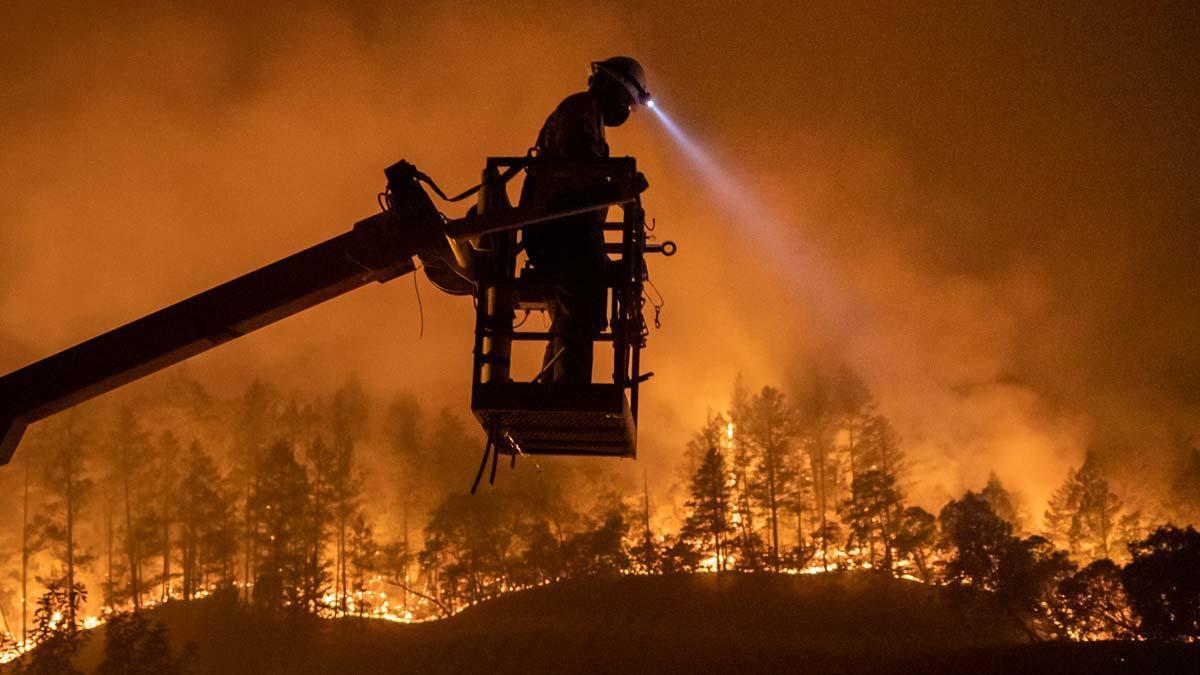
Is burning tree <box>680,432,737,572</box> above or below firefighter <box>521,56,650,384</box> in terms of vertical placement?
above

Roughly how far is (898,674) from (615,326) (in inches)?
1744

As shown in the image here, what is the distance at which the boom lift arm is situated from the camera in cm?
765

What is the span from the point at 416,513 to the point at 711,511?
26150 mm

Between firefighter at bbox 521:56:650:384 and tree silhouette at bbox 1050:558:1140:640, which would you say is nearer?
firefighter at bbox 521:56:650:384

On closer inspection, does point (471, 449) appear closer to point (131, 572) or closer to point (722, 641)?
point (131, 572)

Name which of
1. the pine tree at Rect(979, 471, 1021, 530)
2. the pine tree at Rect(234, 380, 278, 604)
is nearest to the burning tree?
the pine tree at Rect(979, 471, 1021, 530)

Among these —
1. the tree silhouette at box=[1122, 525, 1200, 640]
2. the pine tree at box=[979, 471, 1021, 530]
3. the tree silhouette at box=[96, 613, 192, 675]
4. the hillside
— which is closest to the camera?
the tree silhouette at box=[96, 613, 192, 675]

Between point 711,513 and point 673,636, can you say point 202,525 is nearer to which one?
point 711,513

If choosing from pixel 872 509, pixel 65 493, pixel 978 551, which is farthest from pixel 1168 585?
pixel 65 493

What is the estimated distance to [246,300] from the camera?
7922 millimetres

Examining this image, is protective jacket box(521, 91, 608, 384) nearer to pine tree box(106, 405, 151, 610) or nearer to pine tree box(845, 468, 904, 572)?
pine tree box(845, 468, 904, 572)

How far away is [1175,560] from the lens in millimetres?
41781

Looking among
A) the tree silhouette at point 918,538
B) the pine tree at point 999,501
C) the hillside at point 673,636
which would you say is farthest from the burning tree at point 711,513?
the pine tree at point 999,501

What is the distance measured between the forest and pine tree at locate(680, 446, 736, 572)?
23 centimetres
